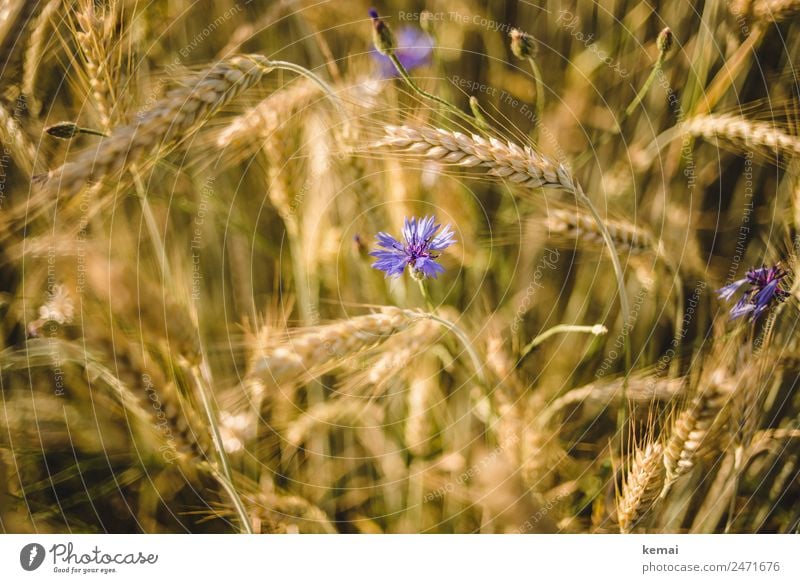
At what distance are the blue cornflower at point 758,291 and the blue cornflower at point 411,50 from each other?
570 mm

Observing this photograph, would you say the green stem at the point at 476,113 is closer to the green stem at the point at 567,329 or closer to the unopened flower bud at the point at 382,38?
the unopened flower bud at the point at 382,38

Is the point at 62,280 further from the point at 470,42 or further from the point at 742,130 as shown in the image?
the point at 742,130

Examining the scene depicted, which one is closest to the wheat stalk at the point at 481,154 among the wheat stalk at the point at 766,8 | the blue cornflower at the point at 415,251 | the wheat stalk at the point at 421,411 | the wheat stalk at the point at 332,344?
the blue cornflower at the point at 415,251

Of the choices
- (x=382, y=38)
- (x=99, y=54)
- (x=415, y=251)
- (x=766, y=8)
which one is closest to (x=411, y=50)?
(x=382, y=38)

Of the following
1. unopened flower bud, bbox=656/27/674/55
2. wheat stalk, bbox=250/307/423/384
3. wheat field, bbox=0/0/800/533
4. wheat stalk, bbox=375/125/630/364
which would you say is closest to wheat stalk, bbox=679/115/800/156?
wheat field, bbox=0/0/800/533

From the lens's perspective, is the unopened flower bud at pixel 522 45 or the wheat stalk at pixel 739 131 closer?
the unopened flower bud at pixel 522 45

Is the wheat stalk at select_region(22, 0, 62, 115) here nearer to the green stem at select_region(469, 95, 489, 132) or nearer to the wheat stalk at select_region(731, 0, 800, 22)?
the green stem at select_region(469, 95, 489, 132)

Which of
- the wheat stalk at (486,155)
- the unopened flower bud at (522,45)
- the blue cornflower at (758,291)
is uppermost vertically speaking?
the unopened flower bud at (522,45)

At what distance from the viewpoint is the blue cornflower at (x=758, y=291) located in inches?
31.4

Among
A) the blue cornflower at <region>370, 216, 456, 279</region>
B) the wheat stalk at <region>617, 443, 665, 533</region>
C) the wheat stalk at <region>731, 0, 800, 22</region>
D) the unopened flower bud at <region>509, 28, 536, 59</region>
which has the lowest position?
the wheat stalk at <region>617, 443, 665, 533</region>

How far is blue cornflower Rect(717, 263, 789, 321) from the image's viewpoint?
0.80 m

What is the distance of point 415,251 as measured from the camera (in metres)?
0.73

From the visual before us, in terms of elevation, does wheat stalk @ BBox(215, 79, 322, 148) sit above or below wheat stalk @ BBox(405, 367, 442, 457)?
above

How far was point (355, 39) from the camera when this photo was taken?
83 cm
